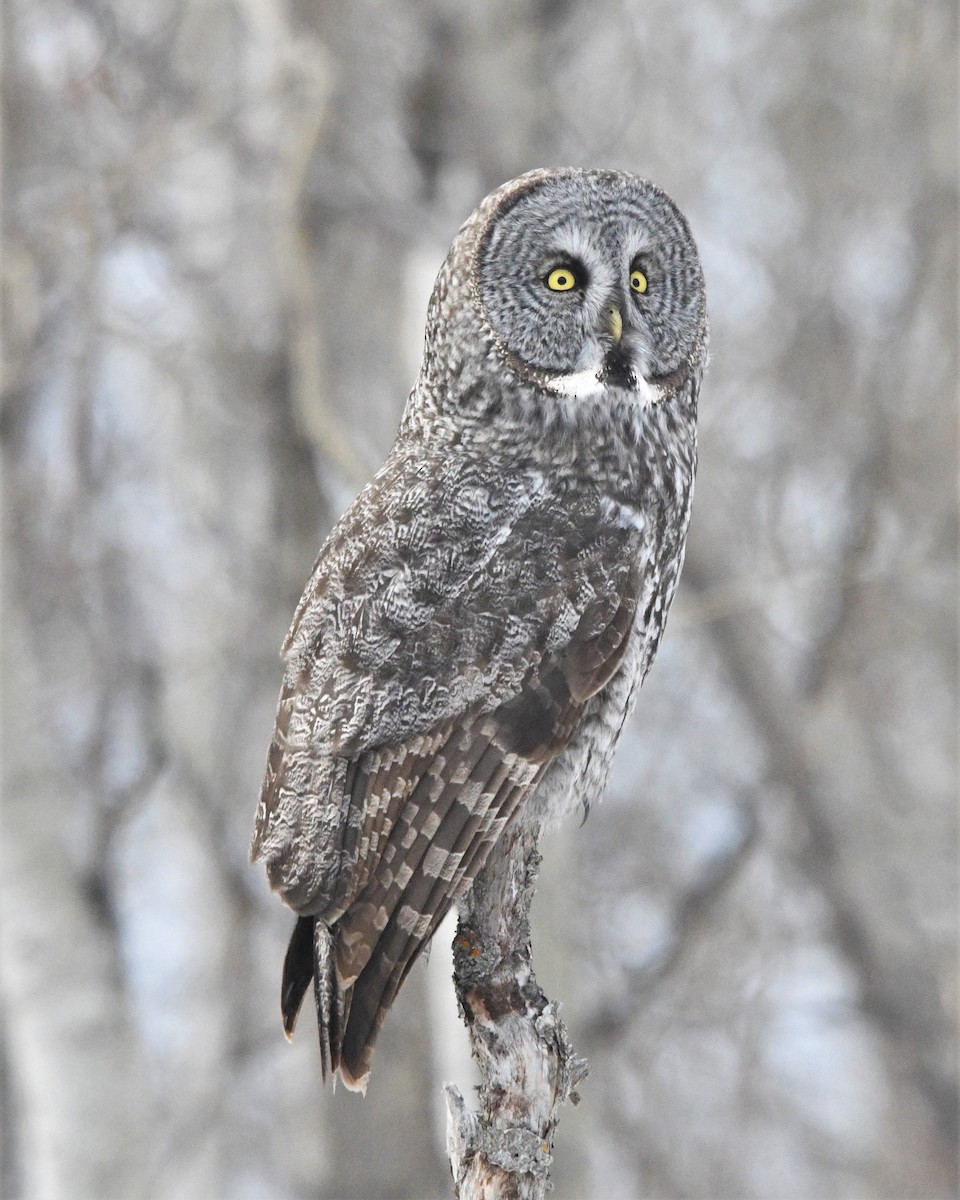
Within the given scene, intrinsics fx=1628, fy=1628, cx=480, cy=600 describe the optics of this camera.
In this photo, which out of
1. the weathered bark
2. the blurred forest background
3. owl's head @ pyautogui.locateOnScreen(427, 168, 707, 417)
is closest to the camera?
the weathered bark

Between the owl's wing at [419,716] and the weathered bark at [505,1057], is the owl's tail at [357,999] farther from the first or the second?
the weathered bark at [505,1057]

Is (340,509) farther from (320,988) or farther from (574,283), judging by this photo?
(320,988)

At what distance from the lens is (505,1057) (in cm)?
259

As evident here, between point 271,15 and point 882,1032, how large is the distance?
595cm

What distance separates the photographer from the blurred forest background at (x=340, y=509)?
5.77 metres

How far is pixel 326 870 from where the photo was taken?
2.63 metres

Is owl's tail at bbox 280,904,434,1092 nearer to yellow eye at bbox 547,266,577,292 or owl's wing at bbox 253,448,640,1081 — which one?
owl's wing at bbox 253,448,640,1081

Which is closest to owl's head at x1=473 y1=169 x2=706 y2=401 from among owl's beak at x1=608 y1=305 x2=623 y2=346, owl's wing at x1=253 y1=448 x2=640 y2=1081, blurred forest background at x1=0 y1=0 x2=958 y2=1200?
owl's beak at x1=608 y1=305 x2=623 y2=346

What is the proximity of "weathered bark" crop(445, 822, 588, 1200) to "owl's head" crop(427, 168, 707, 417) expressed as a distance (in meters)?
0.88

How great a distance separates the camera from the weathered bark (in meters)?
2.55

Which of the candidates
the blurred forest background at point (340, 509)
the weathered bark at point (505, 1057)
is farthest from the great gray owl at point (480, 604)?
the blurred forest background at point (340, 509)

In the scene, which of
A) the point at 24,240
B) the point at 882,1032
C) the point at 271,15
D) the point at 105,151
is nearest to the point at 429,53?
the point at 271,15

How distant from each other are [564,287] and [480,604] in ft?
2.04

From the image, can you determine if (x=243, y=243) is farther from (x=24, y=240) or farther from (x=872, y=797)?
(x=872, y=797)
